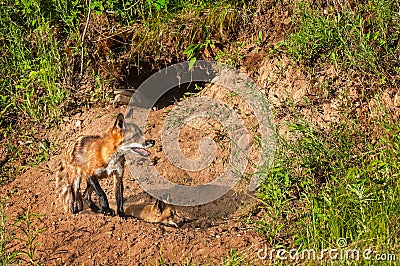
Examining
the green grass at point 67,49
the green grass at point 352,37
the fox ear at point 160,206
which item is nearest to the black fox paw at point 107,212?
the fox ear at point 160,206

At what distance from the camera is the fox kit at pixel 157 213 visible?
753 centimetres

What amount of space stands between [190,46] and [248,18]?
2.74 feet

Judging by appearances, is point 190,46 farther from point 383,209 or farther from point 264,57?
point 383,209

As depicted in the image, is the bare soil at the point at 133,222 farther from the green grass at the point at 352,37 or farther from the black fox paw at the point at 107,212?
the green grass at the point at 352,37

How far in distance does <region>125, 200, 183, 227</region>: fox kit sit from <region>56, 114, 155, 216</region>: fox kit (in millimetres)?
379

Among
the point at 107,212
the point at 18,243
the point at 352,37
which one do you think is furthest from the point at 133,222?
the point at 352,37

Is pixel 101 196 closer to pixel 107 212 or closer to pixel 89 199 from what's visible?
pixel 107 212

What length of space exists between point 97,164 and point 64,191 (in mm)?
600

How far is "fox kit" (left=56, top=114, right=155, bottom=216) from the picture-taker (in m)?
7.32

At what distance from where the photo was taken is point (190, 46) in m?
8.55

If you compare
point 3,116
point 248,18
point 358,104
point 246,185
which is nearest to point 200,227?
point 246,185

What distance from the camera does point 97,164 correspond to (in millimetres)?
7332

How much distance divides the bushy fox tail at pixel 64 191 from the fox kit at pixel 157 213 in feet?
2.11

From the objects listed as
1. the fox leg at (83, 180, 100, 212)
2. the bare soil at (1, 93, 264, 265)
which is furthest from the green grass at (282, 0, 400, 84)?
the fox leg at (83, 180, 100, 212)
